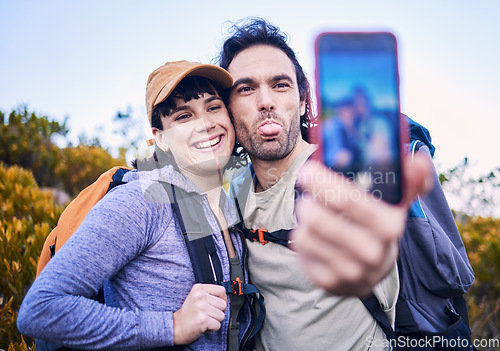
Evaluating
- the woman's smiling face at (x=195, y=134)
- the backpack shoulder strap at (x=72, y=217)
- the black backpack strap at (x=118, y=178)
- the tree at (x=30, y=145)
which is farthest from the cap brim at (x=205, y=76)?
the tree at (x=30, y=145)

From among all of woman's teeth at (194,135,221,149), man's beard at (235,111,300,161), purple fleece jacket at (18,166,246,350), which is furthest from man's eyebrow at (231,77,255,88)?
purple fleece jacket at (18,166,246,350)

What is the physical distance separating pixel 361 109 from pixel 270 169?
150cm

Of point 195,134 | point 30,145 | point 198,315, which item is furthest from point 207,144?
point 30,145

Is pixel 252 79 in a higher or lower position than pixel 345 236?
higher

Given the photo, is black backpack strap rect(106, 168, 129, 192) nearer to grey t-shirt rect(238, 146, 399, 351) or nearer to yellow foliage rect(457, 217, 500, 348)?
grey t-shirt rect(238, 146, 399, 351)

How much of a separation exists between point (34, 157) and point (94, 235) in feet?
19.1

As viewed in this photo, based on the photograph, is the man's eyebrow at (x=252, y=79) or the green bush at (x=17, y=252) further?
the man's eyebrow at (x=252, y=79)

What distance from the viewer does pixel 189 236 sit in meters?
1.57

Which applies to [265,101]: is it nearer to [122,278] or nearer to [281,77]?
[281,77]

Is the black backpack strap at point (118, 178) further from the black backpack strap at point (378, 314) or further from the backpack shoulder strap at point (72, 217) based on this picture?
the black backpack strap at point (378, 314)

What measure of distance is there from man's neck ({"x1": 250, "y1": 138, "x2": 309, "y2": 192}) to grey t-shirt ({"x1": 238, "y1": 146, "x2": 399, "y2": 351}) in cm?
39

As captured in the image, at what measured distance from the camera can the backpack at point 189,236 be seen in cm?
154

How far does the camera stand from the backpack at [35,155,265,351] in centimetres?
154

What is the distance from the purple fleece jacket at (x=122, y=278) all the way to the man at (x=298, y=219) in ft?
1.00
